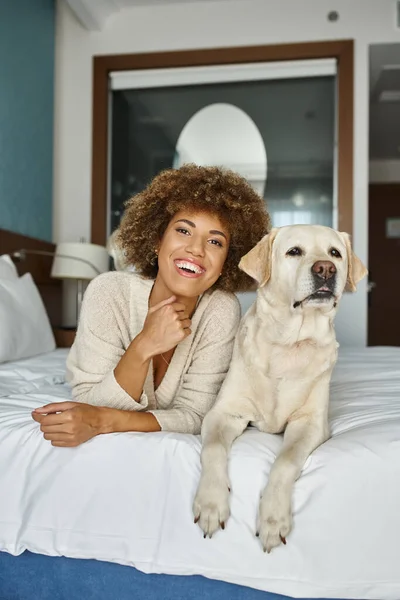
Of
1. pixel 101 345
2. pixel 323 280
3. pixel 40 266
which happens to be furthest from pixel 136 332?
pixel 40 266

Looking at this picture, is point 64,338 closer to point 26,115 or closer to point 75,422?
point 26,115

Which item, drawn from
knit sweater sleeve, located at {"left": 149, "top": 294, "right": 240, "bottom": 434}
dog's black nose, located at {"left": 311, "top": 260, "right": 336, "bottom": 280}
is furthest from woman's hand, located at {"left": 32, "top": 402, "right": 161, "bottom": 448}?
dog's black nose, located at {"left": 311, "top": 260, "right": 336, "bottom": 280}

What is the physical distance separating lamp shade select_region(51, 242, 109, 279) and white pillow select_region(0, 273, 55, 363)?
1.90 ft

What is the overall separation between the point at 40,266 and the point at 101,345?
2265 millimetres

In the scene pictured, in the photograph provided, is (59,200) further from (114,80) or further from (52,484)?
(52,484)

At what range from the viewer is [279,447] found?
3.98 feet

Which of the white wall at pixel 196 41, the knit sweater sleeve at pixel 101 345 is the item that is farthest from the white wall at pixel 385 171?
the knit sweater sleeve at pixel 101 345

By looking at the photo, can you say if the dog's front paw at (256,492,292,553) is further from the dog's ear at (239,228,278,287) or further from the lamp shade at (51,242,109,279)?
the lamp shade at (51,242,109,279)

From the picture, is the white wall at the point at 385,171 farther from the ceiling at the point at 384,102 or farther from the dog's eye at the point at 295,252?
the dog's eye at the point at 295,252

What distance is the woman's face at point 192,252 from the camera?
4.88ft

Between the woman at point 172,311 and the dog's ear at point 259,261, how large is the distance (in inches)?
4.7

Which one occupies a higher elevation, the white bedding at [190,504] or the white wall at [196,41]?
the white wall at [196,41]

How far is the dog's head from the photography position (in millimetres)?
1333

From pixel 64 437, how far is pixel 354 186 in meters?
3.22
